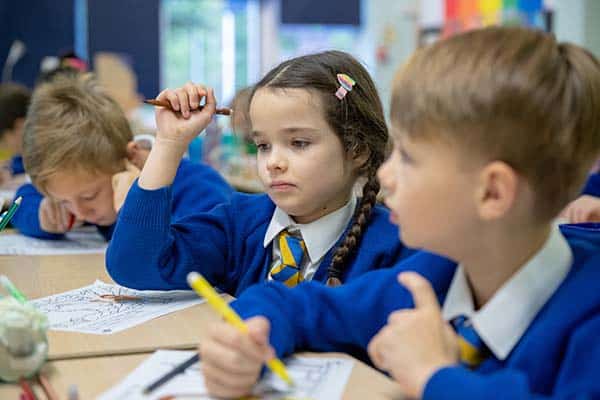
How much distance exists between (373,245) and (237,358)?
52 centimetres

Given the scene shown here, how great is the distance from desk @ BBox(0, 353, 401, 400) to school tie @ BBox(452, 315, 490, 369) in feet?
0.27

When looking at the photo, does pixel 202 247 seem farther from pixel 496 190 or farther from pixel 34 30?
pixel 34 30

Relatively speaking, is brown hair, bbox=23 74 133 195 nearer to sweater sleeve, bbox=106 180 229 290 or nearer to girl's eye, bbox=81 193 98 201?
girl's eye, bbox=81 193 98 201

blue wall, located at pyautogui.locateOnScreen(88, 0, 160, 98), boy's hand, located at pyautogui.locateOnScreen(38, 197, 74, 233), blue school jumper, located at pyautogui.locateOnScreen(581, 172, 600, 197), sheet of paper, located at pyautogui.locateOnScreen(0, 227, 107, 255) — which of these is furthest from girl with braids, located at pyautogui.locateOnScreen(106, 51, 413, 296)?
blue wall, located at pyautogui.locateOnScreen(88, 0, 160, 98)

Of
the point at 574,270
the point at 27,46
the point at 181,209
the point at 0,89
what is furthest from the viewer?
the point at 27,46

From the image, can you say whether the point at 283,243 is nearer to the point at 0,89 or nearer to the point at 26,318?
the point at 26,318

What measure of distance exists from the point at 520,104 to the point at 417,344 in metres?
0.26

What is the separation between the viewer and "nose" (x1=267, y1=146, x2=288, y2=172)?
121cm

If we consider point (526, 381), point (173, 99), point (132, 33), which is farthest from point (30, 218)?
point (132, 33)

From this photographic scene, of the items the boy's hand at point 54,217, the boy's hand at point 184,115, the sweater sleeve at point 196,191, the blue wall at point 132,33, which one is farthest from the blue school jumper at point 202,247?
the blue wall at point 132,33

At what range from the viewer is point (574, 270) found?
78cm

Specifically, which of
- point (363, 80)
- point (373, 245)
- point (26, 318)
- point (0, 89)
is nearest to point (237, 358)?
point (26, 318)

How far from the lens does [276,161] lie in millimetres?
1209

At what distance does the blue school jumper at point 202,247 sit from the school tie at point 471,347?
396 mm
